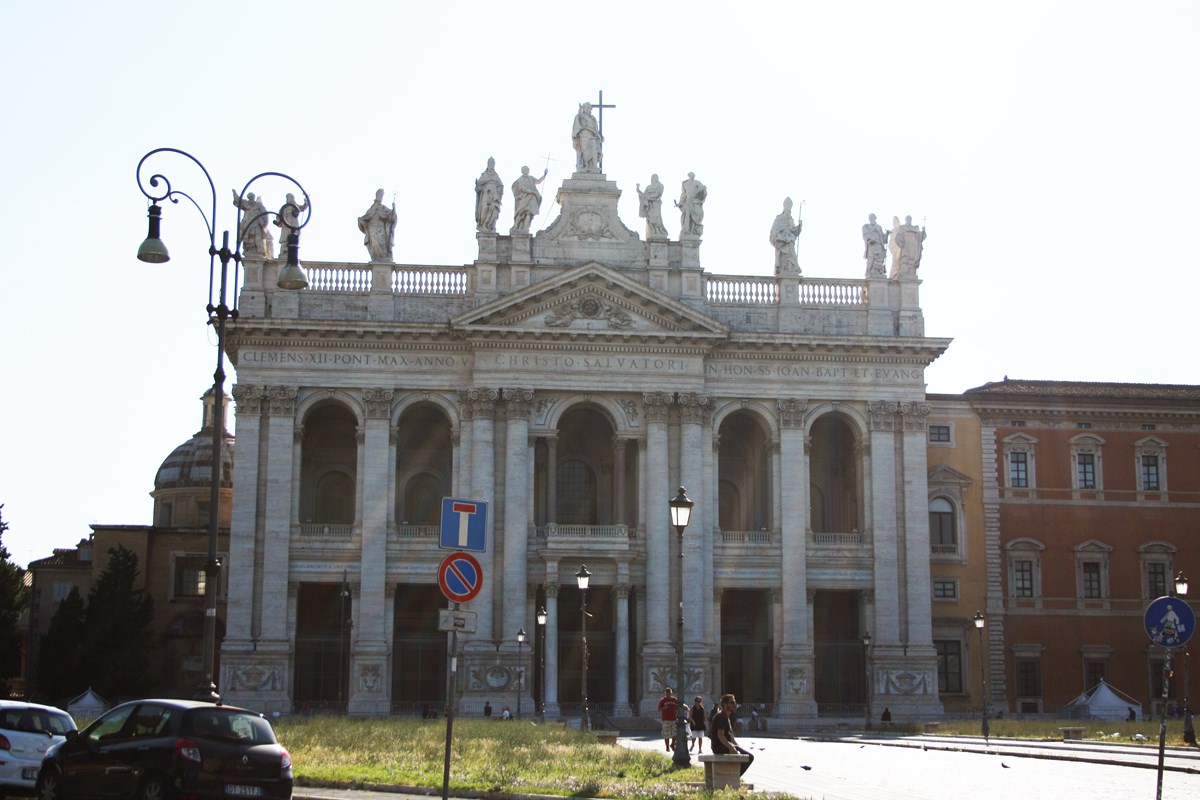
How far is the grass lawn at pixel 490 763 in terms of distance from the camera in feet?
85.0

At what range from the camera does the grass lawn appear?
25.9 meters

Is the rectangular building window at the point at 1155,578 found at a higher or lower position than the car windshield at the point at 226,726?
higher

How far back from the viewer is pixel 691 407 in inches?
2411

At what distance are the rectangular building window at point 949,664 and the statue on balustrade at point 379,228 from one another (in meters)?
27.3

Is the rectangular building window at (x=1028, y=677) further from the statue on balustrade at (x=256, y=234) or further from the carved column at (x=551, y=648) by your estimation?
the statue on balustrade at (x=256, y=234)

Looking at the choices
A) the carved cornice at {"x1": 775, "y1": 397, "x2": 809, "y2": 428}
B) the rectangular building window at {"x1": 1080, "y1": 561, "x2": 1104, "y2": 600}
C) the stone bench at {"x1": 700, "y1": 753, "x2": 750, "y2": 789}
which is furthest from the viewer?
the rectangular building window at {"x1": 1080, "y1": 561, "x2": 1104, "y2": 600}

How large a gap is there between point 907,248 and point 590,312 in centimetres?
1368

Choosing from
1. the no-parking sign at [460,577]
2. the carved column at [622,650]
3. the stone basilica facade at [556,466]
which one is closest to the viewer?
the no-parking sign at [460,577]

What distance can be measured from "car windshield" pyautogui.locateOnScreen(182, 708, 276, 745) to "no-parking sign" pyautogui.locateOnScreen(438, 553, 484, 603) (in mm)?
3429

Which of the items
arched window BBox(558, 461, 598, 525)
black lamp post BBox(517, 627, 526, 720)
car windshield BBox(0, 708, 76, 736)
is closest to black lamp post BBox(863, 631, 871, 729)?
arched window BBox(558, 461, 598, 525)

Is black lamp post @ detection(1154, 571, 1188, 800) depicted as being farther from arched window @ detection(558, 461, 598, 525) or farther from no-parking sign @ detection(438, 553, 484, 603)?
arched window @ detection(558, 461, 598, 525)

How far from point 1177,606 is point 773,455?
42.1 metres

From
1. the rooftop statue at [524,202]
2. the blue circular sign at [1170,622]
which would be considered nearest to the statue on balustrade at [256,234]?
the rooftop statue at [524,202]

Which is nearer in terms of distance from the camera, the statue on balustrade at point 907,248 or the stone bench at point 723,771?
the stone bench at point 723,771
